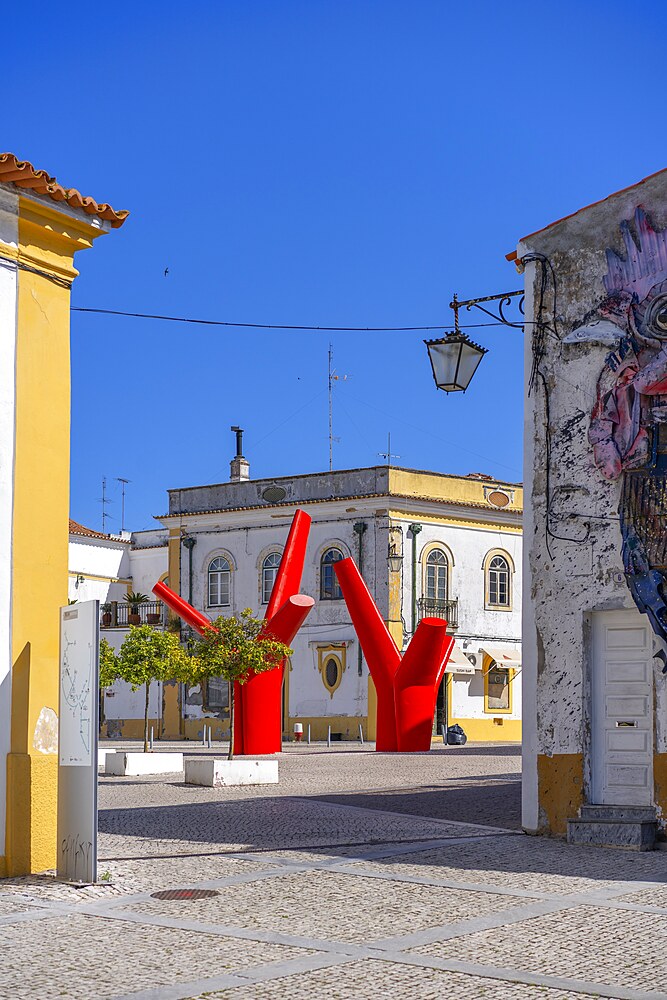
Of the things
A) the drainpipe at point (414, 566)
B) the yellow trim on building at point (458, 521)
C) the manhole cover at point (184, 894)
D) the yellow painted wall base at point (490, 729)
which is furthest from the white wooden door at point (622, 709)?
the yellow painted wall base at point (490, 729)

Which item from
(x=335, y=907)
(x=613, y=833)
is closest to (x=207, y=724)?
(x=613, y=833)

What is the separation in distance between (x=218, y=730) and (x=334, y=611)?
225 inches

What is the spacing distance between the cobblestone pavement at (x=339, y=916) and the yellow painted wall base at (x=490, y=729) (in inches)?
1062

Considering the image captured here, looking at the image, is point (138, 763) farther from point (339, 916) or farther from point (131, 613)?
point (131, 613)

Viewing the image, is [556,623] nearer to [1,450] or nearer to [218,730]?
[1,450]

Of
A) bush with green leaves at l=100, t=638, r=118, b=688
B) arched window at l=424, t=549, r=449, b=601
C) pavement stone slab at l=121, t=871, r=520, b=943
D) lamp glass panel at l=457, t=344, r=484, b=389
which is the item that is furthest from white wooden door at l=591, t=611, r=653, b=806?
arched window at l=424, t=549, r=449, b=601

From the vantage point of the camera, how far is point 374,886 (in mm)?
9641

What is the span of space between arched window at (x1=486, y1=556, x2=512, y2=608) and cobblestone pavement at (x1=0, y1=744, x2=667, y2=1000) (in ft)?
94.3

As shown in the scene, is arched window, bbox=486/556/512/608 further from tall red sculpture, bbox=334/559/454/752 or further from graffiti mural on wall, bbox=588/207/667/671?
graffiti mural on wall, bbox=588/207/667/671

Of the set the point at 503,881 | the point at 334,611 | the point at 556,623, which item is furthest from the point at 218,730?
the point at 503,881

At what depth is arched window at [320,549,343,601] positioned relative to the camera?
1674 inches

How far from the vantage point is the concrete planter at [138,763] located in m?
22.7

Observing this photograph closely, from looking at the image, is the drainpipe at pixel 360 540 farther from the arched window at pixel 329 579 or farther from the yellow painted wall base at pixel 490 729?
the yellow painted wall base at pixel 490 729

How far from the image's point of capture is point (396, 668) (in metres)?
28.8
